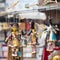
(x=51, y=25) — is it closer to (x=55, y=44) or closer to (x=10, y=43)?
(x=55, y=44)

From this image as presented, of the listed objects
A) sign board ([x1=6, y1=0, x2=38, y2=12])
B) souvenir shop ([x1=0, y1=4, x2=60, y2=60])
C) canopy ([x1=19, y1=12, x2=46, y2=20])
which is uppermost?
sign board ([x1=6, y1=0, x2=38, y2=12])

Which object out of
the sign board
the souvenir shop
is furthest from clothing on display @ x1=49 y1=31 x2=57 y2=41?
the sign board

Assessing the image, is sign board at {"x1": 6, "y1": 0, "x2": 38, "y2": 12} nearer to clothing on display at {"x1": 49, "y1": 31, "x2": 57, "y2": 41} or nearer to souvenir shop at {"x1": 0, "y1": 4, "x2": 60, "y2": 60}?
souvenir shop at {"x1": 0, "y1": 4, "x2": 60, "y2": 60}

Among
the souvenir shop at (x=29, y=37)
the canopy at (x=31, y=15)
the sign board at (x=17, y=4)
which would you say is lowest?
the souvenir shop at (x=29, y=37)

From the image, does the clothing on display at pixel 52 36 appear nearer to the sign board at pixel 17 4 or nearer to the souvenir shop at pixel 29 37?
the souvenir shop at pixel 29 37

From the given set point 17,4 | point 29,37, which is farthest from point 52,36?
point 17,4

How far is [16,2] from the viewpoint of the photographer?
1025mm

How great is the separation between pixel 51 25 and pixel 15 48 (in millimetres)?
184

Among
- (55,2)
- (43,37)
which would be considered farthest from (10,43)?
(55,2)

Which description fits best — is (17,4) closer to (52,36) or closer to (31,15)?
(31,15)

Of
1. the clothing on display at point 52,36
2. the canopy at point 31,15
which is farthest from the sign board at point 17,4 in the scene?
the clothing on display at point 52,36

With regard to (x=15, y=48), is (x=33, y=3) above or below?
above

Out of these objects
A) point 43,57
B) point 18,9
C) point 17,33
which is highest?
point 18,9

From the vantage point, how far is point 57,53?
0.99 m
